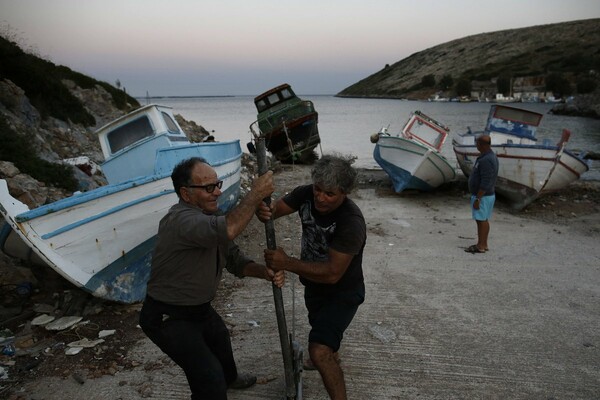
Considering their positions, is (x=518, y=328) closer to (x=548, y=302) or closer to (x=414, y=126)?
(x=548, y=302)

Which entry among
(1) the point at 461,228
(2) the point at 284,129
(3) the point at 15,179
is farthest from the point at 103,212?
(2) the point at 284,129

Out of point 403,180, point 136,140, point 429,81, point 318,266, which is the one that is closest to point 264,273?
point 318,266

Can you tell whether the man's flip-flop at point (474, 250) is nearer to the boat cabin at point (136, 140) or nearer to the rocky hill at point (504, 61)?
the boat cabin at point (136, 140)

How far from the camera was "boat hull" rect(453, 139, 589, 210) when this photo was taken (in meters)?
9.52

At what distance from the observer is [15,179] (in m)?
7.07

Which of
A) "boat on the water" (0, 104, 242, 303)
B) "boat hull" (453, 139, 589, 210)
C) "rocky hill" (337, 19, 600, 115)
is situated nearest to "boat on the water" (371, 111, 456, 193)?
"boat hull" (453, 139, 589, 210)

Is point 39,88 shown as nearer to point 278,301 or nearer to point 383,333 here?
point 383,333

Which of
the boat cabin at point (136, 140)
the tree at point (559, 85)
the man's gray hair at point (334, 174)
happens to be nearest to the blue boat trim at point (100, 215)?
the boat cabin at point (136, 140)

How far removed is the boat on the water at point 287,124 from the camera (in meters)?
18.2

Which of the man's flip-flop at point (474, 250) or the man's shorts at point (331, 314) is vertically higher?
the man's shorts at point (331, 314)

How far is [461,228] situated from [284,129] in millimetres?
10748

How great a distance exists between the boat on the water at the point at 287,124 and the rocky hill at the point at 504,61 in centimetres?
6597

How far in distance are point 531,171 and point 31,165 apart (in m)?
10.7

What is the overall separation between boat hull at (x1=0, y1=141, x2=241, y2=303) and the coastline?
447 millimetres
